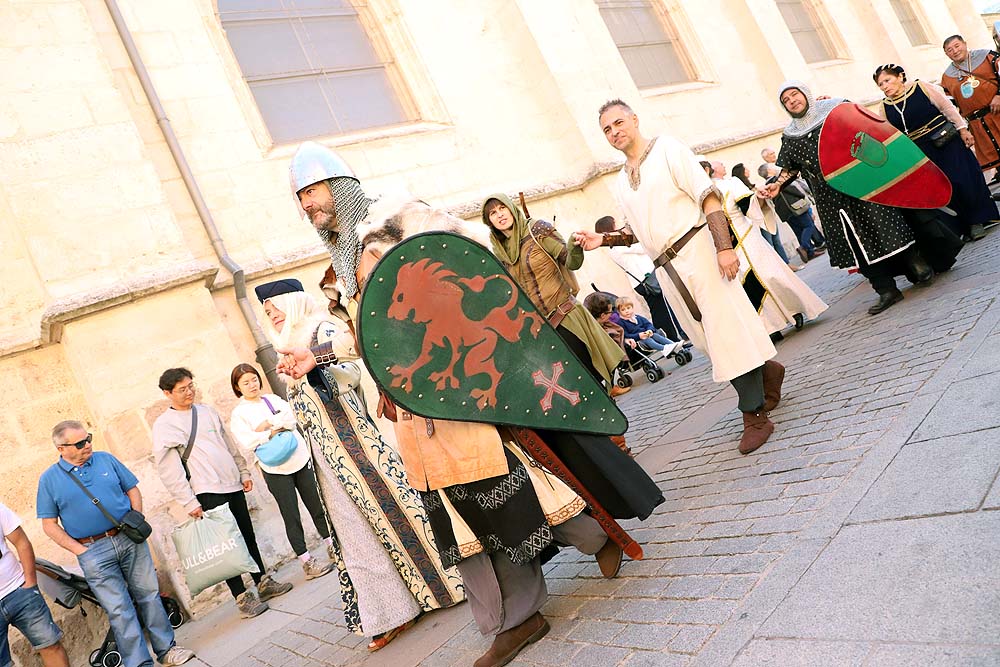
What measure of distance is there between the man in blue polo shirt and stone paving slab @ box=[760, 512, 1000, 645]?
3983 mm

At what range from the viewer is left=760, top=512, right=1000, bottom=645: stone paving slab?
1.58 metres

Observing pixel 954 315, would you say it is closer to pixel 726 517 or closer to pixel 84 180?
pixel 726 517

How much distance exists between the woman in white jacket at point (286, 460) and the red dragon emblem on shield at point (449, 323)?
316 cm

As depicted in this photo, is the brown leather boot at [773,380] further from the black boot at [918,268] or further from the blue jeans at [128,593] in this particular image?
the blue jeans at [128,593]

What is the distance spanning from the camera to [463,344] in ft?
7.79

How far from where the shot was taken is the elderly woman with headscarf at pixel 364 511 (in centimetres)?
330

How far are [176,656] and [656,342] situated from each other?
5121 millimetres

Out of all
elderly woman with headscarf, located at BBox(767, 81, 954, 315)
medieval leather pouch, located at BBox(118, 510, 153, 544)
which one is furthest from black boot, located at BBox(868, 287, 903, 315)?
medieval leather pouch, located at BBox(118, 510, 153, 544)

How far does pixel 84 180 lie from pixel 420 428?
5133 millimetres

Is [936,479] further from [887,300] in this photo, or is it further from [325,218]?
[887,300]

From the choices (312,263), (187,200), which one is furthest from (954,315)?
(187,200)

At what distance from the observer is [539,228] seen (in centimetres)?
437

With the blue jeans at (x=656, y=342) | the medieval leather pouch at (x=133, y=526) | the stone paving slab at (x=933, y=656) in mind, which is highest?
the medieval leather pouch at (x=133, y=526)

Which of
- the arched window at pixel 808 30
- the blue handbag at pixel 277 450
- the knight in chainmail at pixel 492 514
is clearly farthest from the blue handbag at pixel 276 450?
the arched window at pixel 808 30
